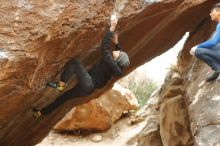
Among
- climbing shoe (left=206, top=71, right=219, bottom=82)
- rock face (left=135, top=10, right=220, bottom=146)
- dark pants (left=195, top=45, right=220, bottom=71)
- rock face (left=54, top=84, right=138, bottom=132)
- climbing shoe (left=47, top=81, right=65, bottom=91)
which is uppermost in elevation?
dark pants (left=195, top=45, right=220, bottom=71)

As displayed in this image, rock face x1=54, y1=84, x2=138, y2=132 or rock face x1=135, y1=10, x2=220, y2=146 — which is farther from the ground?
rock face x1=135, y1=10, x2=220, y2=146

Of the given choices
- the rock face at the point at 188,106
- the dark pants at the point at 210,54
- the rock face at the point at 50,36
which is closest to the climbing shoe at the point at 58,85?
the rock face at the point at 50,36

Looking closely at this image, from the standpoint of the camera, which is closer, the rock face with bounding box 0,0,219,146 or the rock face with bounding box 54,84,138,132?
the rock face with bounding box 0,0,219,146

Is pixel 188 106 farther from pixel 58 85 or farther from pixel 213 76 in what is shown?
pixel 58 85

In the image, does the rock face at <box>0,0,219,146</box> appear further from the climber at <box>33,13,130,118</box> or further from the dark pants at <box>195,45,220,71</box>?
the dark pants at <box>195,45,220,71</box>

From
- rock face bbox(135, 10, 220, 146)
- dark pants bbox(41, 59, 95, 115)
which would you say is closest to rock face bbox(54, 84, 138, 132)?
rock face bbox(135, 10, 220, 146)

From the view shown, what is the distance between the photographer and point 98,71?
346 inches

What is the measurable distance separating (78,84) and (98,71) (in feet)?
1.57

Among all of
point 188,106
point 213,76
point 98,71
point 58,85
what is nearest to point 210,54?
point 213,76

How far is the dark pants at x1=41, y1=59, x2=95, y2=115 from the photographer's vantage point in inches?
336

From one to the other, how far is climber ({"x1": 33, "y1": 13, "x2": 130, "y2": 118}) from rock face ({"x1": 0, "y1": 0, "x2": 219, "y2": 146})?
238 mm

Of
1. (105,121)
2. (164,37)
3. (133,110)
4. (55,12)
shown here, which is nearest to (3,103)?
(55,12)

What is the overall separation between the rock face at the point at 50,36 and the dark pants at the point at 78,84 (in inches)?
6.5

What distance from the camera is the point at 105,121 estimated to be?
17328 mm
